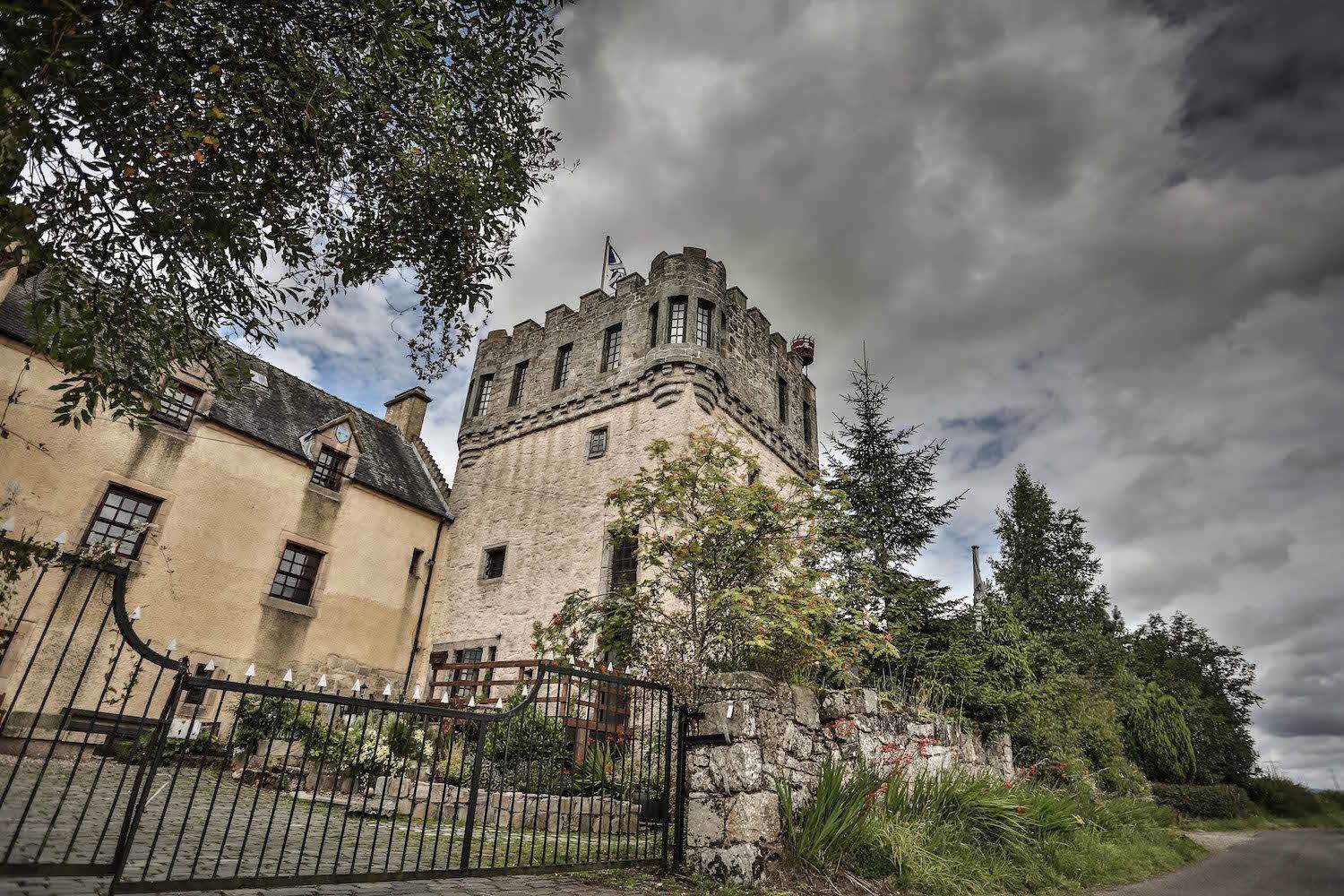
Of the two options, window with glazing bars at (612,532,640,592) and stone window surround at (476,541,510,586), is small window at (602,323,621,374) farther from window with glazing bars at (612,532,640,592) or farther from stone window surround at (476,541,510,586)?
stone window surround at (476,541,510,586)

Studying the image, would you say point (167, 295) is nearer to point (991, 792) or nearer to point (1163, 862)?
point (991, 792)

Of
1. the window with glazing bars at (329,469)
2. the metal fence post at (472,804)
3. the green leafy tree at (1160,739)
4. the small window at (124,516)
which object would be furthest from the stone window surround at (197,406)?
the green leafy tree at (1160,739)

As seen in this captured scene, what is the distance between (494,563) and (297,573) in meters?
4.66

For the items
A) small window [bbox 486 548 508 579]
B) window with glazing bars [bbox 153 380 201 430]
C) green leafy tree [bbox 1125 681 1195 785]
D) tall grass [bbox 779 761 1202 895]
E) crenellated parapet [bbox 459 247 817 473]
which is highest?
crenellated parapet [bbox 459 247 817 473]

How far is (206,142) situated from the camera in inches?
169

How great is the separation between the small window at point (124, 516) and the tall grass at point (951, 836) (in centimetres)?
1327

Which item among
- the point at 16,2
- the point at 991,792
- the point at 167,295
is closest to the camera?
the point at 16,2

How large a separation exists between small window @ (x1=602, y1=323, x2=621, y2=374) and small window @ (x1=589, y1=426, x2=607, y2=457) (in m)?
1.73

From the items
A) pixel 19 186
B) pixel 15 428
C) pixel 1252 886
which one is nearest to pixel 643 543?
pixel 19 186

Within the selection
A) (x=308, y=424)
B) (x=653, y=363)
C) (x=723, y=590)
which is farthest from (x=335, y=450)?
(x=723, y=590)

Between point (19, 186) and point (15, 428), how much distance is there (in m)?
10.7

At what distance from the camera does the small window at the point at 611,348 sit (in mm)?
18094

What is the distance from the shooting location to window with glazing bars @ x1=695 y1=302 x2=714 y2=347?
16734 mm

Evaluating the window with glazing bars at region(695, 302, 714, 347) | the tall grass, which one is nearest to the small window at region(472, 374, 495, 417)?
the window with glazing bars at region(695, 302, 714, 347)
